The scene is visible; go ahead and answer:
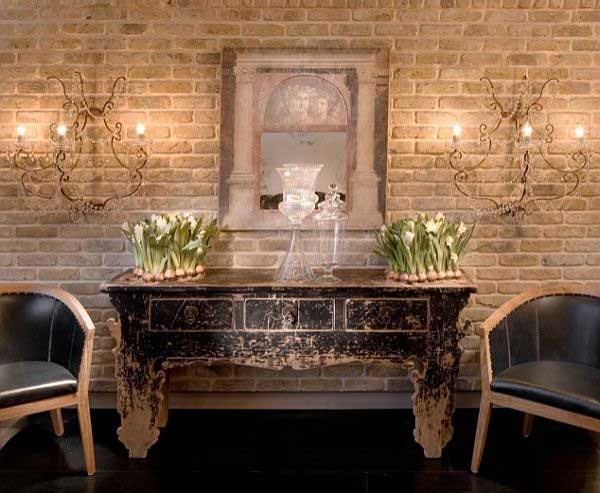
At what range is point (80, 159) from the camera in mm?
3922

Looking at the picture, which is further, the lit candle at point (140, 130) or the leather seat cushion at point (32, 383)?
the lit candle at point (140, 130)

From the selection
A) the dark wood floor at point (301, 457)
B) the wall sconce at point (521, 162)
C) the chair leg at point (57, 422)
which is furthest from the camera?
the wall sconce at point (521, 162)

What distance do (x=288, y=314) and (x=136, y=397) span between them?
2.80 feet

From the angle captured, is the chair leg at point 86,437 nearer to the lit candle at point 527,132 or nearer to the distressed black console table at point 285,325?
the distressed black console table at point 285,325

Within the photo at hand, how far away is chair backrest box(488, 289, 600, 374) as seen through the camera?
344cm

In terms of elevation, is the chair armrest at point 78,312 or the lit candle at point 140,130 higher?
the lit candle at point 140,130

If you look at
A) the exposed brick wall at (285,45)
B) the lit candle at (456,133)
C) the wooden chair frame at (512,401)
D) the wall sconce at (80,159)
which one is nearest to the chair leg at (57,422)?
the exposed brick wall at (285,45)

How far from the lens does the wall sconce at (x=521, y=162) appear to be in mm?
3875

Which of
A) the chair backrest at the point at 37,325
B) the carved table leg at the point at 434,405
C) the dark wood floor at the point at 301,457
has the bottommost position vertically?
the dark wood floor at the point at 301,457

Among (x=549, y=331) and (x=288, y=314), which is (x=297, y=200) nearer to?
(x=288, y=314)

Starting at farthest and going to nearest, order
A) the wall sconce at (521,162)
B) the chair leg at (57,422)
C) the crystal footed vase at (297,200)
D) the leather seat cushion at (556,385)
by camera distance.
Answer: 1. the wall sconce at (521,162)
2. the chair leg at (57,422)
3. the crystal footed vase at (297,200)
4. the leather seat cushion at (556,385)

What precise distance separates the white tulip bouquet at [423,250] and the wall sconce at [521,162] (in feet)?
1.67

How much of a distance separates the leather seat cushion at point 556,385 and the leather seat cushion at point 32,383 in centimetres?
199

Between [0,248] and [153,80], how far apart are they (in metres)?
1.30
